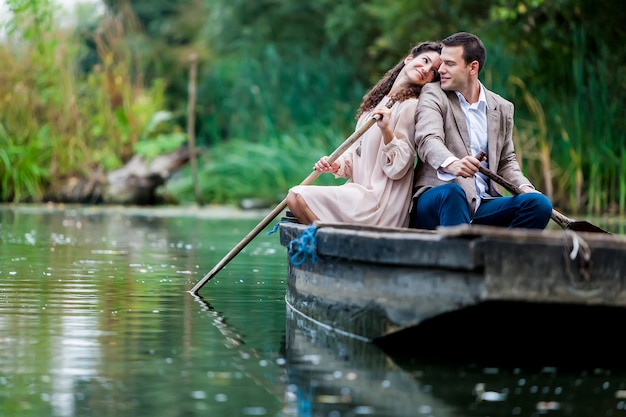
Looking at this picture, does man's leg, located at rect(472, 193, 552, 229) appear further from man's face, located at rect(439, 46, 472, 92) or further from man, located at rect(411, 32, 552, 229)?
man's face, located at rect(439, 46, 472, 92)

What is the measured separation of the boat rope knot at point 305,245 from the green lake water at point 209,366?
0.35 metres

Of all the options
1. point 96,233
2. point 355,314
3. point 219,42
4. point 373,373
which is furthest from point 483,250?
point 219,42

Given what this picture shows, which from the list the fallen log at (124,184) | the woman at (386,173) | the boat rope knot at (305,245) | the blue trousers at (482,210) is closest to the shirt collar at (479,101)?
the woman at (386,173)

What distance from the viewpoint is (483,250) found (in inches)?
195

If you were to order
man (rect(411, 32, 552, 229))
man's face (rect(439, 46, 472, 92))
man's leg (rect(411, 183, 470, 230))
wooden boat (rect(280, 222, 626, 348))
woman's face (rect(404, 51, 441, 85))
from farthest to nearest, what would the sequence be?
woman's face (rect(404, 51, 441, 85)), man's face (rect(439, 46, 472, 92)), man (rect(411, 32, 552, 229)), man's leg (rect(411, 183, 470, 230)), wooden boat (rect(280, 222, 626, 348))

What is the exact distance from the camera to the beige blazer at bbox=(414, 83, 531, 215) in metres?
6.46

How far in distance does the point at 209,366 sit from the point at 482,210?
203 centimetres

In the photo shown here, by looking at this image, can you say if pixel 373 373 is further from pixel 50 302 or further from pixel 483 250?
pixel 50 302

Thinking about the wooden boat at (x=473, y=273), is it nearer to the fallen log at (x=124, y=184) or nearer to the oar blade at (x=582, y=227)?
the oar blade at (x=582, y=227)

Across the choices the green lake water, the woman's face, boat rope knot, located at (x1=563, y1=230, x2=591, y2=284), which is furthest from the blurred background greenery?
boat rope knot, located at (x1=563, y1=230, x2=591, y2=284)

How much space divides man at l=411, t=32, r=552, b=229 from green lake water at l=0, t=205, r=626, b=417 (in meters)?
0.87

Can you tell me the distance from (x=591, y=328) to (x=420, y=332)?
721 mm

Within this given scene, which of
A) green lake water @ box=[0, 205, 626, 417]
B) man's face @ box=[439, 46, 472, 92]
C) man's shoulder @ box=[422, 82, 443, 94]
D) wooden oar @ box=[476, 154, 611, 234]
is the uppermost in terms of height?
man's face @ box=[439, 46, 472, 92]

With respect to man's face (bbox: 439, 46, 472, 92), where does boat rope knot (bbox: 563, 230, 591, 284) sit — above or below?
below
